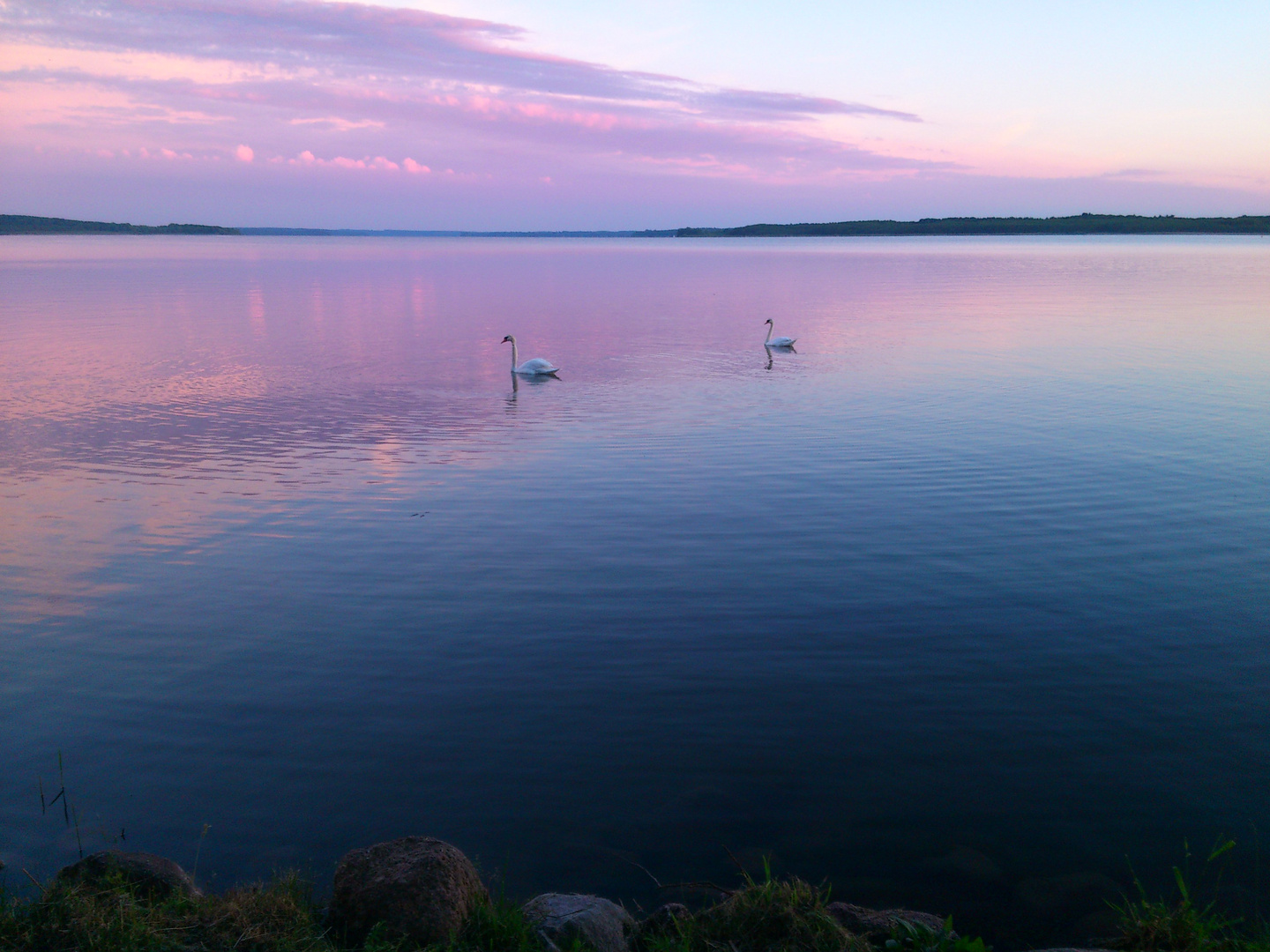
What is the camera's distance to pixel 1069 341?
32.6 m

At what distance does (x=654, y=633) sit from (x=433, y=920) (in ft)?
16.1

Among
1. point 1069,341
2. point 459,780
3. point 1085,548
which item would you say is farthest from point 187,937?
point 1069,341

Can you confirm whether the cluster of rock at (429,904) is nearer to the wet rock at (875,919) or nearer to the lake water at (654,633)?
the wet rock at (875,919)

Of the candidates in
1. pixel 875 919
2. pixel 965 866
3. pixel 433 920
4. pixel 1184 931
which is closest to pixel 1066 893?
pixel 965 866

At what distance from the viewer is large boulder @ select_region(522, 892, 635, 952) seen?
197 inches

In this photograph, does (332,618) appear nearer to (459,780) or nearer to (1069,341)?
(459,780)

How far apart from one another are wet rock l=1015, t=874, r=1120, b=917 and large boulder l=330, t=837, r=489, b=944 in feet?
11.5

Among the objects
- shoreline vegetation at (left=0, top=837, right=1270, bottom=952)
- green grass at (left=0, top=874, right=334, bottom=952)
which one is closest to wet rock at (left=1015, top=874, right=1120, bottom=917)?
shoreline vegetation at (left=0, top=837, right=1270, bottom=952)

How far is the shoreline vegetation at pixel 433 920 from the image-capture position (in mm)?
4836

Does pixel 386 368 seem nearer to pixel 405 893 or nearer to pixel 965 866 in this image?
pixel 405 893

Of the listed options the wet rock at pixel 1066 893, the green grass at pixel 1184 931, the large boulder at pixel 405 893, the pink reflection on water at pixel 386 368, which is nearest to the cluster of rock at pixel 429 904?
the large boulder at pixel 405 893

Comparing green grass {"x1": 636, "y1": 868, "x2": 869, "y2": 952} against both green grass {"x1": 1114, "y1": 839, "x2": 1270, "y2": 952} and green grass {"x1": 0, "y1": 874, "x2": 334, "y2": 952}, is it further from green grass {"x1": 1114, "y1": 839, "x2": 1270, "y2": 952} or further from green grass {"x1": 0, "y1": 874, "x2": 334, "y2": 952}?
green grass {"x1": 0, "y1": 874, "x2": 334, "y2": 952}

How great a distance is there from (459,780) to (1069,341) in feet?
102

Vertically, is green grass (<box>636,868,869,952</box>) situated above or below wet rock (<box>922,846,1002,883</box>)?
above
